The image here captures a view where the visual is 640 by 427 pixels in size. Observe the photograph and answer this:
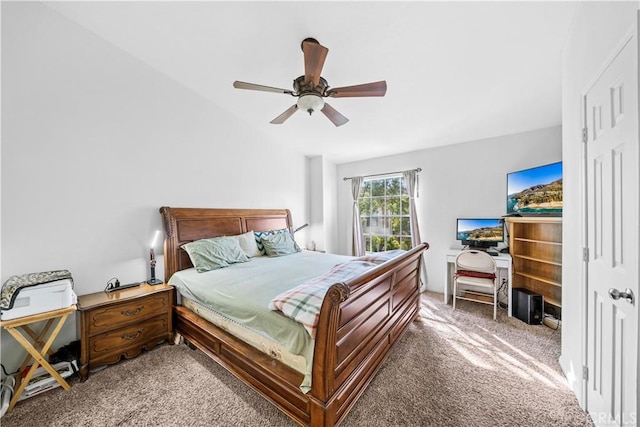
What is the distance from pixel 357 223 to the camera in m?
4.80

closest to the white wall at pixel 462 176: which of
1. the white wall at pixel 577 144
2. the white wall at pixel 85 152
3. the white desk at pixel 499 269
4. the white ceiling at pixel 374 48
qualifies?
the white desk at pixel 499 269

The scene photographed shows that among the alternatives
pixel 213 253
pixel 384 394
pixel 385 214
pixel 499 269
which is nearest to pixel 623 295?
pixel 384 394

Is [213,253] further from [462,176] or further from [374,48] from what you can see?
[462,176]

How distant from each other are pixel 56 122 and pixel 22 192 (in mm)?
610

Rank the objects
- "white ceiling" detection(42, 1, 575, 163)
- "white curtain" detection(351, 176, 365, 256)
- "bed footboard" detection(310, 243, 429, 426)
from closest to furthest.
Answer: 1. "bed footboard" detection(310, 243, 429, 426)
2. "white ceiling" detection(42, 1, 575, 163)
3. "white curtain" detection(351, 176, 365, 256)

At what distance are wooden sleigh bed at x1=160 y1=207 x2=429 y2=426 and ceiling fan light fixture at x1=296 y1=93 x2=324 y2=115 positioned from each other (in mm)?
1412

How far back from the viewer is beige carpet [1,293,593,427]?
1.44 m

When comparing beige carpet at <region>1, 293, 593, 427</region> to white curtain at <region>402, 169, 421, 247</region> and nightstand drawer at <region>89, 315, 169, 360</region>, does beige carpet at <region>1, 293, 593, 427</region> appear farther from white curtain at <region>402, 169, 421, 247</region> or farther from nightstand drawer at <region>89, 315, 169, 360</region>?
white curtain at <region>402, 169, 421, 247</region>

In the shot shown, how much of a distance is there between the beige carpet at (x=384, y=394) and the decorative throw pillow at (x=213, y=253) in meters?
0.82

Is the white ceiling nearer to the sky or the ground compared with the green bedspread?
nearer to the sky

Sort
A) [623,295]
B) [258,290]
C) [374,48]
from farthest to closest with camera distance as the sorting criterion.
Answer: [374,48] < [258,290] < [623,295]

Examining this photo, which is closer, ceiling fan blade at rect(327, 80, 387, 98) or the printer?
the printer

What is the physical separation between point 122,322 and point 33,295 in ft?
1.99

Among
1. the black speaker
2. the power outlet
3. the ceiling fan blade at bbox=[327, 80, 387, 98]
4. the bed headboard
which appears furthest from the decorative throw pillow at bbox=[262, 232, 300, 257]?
the power outlet
